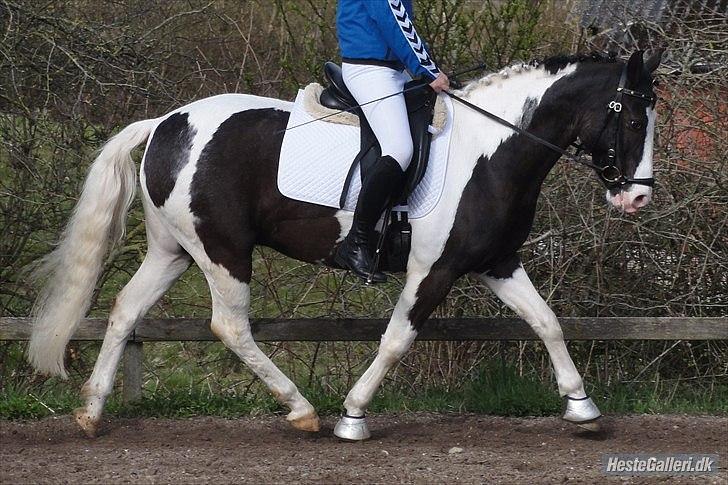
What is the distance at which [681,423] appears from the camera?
5797mm

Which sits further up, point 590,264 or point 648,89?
point 648,89

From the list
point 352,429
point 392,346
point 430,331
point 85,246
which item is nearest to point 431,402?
point 430,331

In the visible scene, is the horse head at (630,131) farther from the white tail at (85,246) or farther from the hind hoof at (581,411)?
the white tail at (85,246)

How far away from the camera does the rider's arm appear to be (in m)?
5.03

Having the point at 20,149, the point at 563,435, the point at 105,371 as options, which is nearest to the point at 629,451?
the point at 563,435

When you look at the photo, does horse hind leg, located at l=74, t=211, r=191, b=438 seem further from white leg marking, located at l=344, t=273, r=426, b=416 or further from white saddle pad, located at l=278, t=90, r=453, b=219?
white leg marking, located at l=344, t=273, r=426, b=416

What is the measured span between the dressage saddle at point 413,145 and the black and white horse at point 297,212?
94 mm

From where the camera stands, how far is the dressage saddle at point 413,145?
5.19m

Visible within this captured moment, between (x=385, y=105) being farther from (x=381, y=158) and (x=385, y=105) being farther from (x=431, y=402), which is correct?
(x=431, y=402)

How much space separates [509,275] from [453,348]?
164 centimetres

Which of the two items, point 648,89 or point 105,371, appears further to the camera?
point 105,371

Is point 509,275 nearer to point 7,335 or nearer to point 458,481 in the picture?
point 458,481

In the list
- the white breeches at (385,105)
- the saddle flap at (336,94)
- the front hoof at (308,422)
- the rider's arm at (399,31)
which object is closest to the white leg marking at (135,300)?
the front hoof at (308,422)

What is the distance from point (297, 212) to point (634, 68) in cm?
185
